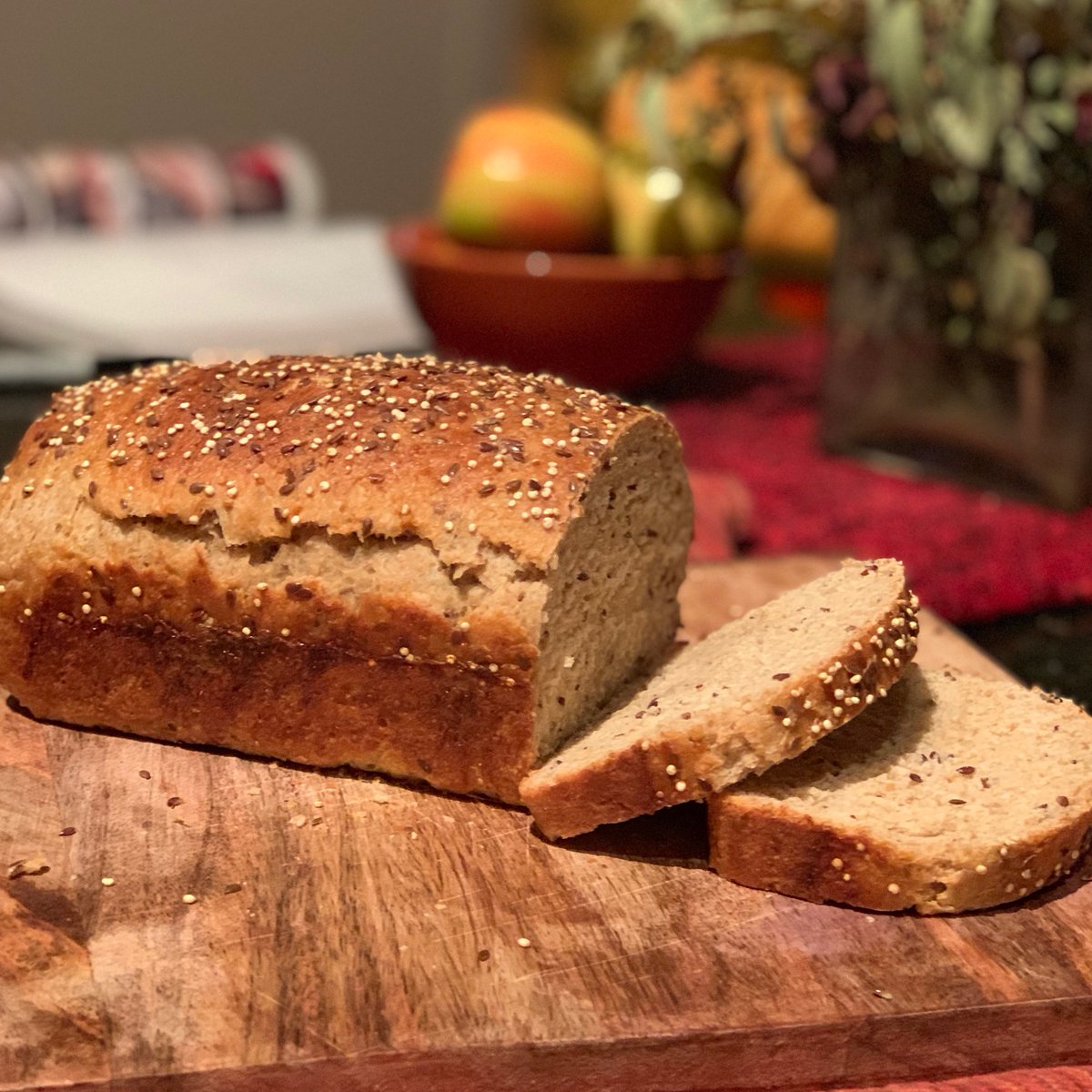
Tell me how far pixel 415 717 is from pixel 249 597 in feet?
1.00

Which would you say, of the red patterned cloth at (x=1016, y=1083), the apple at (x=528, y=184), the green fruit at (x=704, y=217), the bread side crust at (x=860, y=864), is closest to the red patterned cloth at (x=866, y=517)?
the green fruit at (x=704, y=217)

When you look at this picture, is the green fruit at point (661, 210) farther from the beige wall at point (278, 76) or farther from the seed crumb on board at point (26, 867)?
the beige wall at point (278, 76)

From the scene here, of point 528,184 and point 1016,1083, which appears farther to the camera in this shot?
point 528,184

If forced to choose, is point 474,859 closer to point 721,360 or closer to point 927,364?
point 927,364

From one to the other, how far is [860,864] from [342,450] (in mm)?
933

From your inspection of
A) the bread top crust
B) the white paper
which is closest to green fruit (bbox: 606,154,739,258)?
the white paper

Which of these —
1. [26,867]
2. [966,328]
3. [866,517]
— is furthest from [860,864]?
[966,328]

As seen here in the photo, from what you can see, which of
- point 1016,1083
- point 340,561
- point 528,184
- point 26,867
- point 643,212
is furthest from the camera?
point 643,212

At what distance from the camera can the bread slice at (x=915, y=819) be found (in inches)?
→ 72.1

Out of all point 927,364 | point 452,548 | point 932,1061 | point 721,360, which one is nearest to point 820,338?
point 721,360

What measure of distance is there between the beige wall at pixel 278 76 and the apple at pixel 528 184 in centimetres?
422

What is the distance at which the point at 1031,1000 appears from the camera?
169 cm

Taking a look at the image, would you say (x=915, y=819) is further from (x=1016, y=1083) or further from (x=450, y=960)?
(x=450, y=960)

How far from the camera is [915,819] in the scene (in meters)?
1.89
